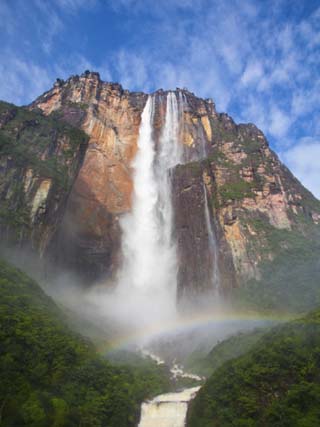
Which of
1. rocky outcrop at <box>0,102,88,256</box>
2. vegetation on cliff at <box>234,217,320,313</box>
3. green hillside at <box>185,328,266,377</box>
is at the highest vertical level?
rocky outcrop at <box>0,102,88,256</box>

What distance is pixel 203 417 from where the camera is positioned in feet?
49.3

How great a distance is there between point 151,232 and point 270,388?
31.3 metres

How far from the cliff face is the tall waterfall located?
1.39 metres

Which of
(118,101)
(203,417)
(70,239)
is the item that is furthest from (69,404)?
(118,101)

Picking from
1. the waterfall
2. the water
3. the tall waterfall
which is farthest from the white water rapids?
the tall waterfall

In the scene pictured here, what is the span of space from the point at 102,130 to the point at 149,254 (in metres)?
19.2

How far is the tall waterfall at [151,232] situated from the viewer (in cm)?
3984

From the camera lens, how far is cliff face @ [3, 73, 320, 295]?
37.2 metres

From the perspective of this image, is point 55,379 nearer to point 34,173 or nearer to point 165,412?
point 165,412

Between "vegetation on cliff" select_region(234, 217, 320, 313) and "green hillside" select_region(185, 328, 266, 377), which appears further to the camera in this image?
"vegetation on cliff" select_region(234, 217, 320, 313)

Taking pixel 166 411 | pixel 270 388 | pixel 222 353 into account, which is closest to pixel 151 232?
pixel 222 353

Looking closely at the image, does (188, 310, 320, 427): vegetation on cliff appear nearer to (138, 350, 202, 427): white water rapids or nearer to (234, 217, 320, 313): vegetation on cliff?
(138, 350, 202, 427): white water rapids

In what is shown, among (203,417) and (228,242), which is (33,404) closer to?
(203,417)

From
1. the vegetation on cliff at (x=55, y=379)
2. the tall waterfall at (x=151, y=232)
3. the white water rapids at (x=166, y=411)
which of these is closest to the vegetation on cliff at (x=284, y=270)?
the tall waterfall at (x=151, y=232)
